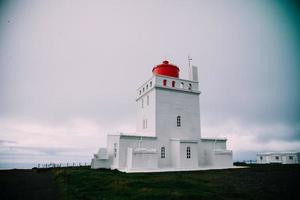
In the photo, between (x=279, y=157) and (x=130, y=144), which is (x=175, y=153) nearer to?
(x=130, y=144)

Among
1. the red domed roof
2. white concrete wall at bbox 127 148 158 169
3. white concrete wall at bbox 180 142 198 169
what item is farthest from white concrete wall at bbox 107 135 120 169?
the red domed roof

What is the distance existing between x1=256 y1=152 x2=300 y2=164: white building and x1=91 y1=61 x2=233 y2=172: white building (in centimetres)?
1357

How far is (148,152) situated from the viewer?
19125 mm

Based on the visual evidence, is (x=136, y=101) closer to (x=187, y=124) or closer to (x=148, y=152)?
(x=187, y=124)

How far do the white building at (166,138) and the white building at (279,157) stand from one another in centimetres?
1357

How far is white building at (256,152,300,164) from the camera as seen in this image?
29328mm

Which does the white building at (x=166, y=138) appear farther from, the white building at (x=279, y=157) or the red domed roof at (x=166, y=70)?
the white building at (x=279, y=157)

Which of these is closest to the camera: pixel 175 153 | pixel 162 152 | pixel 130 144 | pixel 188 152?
pixel 130 144

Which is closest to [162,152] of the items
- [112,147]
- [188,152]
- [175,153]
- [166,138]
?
[175,153]

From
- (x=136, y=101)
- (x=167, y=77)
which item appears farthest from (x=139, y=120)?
(x=167, y=77)

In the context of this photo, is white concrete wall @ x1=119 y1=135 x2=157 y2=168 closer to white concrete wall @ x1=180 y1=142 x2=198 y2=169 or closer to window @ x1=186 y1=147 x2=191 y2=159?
white concrete wall @ x1=180 y1=142 x2=198 y2=169

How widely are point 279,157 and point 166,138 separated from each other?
21.8 m

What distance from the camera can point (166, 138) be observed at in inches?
856

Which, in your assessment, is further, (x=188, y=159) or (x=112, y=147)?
(x=112, y=147)
